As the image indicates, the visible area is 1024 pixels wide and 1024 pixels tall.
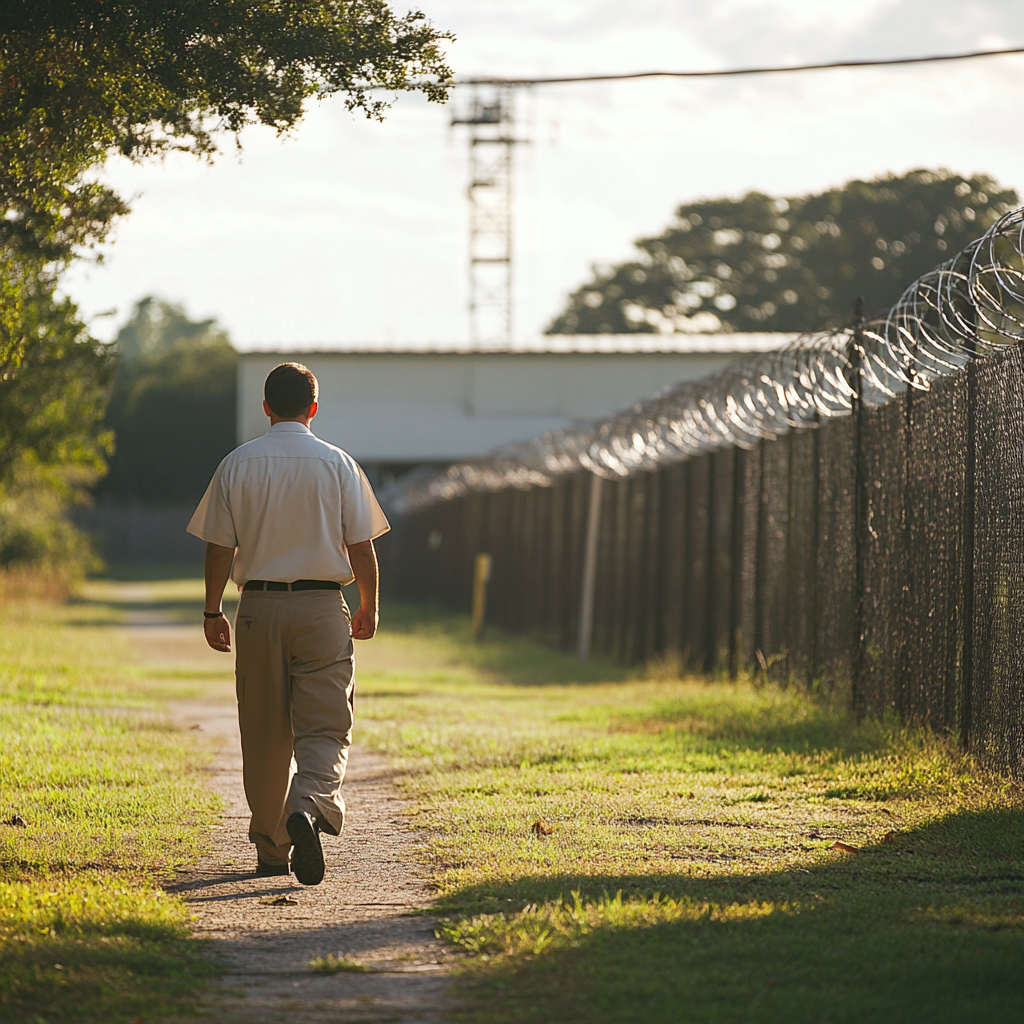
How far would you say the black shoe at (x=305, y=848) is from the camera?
5180 mm

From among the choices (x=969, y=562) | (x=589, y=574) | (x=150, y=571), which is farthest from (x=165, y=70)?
(x=150, y=571)

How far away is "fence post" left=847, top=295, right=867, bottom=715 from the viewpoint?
9.06 metres

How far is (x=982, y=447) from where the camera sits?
7090mm

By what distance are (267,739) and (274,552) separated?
70 cm

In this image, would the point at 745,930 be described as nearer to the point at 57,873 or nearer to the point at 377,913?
the point at 377,913

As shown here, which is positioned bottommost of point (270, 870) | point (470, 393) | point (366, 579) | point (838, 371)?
point (270, 870)

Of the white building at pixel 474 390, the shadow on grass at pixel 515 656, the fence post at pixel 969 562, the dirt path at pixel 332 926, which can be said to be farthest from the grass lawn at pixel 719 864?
the white building at pixel 474 390

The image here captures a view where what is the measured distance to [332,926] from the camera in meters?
4.80

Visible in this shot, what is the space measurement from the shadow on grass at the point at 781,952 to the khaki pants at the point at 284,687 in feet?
2.78

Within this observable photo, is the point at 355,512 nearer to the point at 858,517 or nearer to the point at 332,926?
the point at 332,926

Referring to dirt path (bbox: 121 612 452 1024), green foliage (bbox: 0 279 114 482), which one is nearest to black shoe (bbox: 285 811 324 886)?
dirt path (bbox: 121 612 452 1024)

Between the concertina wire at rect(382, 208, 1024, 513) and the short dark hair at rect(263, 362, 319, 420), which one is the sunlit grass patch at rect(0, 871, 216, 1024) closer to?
the short dark hair at rect(263, 362, 319, 420)

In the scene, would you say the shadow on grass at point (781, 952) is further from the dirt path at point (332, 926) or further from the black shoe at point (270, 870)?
the black shoe at point (270, 870)

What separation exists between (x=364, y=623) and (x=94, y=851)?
4.62 ft
